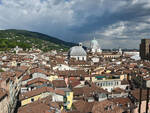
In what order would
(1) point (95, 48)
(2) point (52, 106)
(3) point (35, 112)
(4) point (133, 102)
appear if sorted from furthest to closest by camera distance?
(1) point (95, 48), (4) point (133, 102), (2) point (52, 106), (3) point (35, 112)

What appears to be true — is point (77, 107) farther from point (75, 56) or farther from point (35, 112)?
point (75, 56)

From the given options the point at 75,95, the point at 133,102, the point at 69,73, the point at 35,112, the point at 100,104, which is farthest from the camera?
the point at 69,73

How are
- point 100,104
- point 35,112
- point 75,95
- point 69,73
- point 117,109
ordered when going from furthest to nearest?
point 69,73, point 75,95, point 100,104, point 117,109, point 35,112

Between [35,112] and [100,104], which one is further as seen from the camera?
[100,104]

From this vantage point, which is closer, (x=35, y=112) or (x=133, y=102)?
(x=35, y=112)

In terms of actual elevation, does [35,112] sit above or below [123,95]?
above

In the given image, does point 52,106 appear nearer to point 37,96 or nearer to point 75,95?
point 37,96

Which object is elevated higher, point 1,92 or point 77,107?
point 1,92

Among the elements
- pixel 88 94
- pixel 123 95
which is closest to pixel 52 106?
pixel 88 94

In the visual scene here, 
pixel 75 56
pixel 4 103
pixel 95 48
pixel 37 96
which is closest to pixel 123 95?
pixel 37 96
